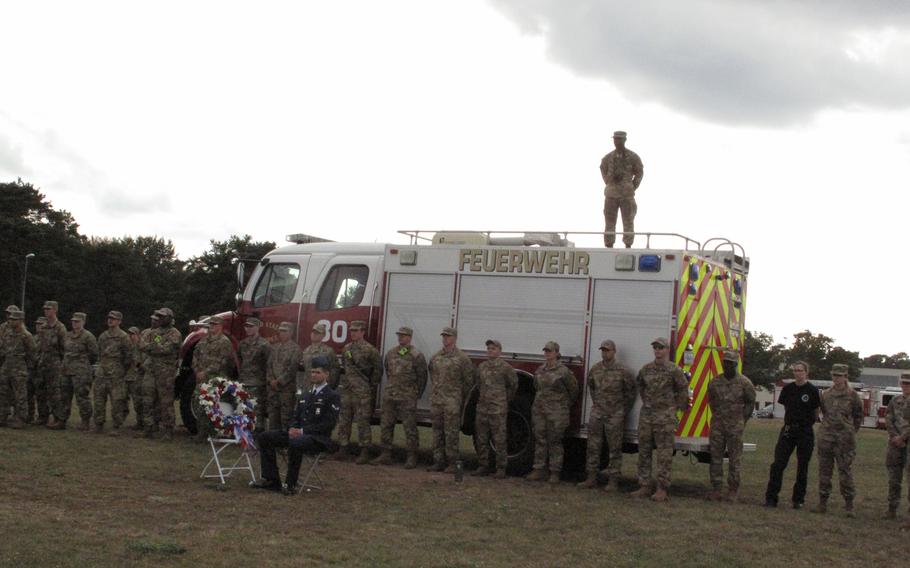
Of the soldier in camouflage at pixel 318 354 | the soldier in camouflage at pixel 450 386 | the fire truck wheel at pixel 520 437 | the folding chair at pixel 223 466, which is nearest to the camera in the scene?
the folding chair at pixel 223 466

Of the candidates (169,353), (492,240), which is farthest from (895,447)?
(169,353)

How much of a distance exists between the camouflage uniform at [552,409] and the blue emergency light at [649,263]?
4.94ft

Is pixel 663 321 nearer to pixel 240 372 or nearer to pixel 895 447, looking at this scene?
pixel 895 447

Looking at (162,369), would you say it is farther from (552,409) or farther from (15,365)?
(552,409)

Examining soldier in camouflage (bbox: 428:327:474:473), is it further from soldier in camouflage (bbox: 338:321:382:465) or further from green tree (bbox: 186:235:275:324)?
green tree (bbox: 186:235:275:324)

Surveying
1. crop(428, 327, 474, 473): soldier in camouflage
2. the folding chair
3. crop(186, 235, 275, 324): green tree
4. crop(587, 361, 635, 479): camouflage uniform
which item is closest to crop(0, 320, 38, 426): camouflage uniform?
the folding chair

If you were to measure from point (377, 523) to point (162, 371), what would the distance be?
6.78 metres

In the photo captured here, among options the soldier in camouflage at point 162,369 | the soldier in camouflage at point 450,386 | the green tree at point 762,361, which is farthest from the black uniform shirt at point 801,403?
the green tree at point 762,361

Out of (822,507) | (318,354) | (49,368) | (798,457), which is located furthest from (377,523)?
(49,368)

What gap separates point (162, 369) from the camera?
15.3 metres

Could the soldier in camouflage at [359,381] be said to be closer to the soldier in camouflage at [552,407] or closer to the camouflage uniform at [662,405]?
the soldier in camouflage at [552,407]

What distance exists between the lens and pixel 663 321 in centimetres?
1229

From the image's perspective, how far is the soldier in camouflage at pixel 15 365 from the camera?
51.8 ft

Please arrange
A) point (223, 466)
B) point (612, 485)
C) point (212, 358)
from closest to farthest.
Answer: point (612, 485) → point (223, 466) → point (212, 358)
